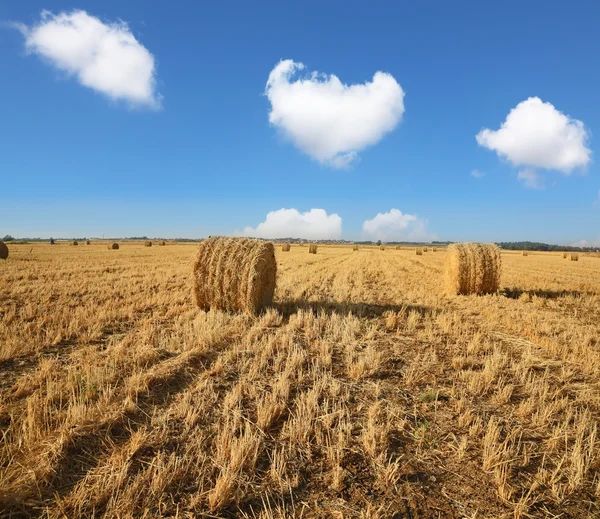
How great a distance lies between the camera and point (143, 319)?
313 inches

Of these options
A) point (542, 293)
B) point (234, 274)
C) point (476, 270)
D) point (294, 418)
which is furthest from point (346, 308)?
point (542, 293)

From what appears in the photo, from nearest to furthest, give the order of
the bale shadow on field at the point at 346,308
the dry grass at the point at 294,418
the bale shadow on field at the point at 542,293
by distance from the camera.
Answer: the dry grass at the point at 294,418 → the bale shadow on field at the point at 346,308 → the bale shadow on field at the point at 542,293

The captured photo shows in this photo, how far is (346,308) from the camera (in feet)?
31.7

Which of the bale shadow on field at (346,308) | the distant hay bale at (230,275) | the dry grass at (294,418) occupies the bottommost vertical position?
the dry grass at (294,418)

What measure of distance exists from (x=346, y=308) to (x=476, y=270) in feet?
18.5

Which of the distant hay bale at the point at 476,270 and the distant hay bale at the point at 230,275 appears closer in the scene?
the distant hay bale at the point at 230,275

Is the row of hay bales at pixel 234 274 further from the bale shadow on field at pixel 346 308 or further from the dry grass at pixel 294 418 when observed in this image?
the dry grass at pixel 294 418

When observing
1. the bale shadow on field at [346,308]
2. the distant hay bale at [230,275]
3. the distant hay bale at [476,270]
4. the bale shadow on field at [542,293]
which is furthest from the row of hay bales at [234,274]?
the bale shadow on field at [542,293]

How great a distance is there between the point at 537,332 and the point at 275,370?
5661 millimetres

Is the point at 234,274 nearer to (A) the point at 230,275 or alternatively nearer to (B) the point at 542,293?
(A) the point at 230,275

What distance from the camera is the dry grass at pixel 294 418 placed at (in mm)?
2682

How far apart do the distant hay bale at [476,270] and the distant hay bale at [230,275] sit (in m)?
7.27

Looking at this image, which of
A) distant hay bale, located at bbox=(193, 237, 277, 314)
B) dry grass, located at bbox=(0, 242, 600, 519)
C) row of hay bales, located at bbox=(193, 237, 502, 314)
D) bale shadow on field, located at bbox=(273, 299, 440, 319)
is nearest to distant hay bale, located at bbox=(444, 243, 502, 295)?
bale shadow on field, located at bbox=(273, 299, 440, 319)

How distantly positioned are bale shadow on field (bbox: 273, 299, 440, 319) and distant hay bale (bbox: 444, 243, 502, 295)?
3271mm
